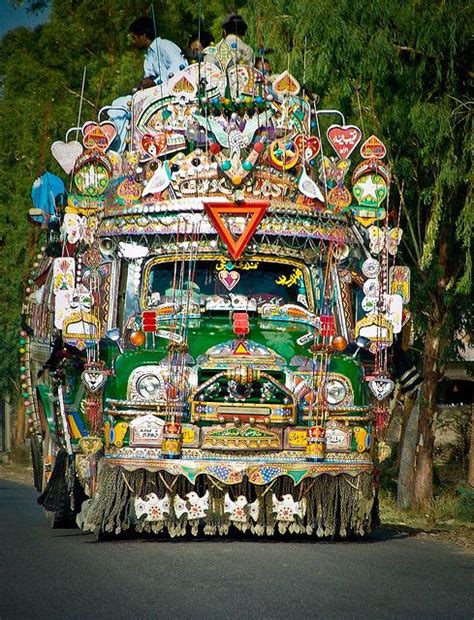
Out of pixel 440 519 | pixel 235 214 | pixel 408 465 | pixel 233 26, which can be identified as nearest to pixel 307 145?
pixel 235 214

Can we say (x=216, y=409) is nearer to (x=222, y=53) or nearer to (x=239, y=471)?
(x=239, y=471)

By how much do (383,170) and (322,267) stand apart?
1194mm

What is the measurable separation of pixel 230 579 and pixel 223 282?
12.9 feet

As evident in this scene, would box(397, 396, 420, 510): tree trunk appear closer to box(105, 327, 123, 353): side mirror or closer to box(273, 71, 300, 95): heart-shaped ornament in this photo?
box(273, 71, 300, 95): heart-shaped ornament

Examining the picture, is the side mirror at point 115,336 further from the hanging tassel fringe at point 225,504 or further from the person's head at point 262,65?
the person's head at point 262,65

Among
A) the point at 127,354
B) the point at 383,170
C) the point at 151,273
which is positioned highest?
the point at 383,170

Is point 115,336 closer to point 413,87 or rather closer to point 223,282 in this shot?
point 223,282

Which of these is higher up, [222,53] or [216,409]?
[222,53]

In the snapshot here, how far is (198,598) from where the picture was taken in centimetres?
957

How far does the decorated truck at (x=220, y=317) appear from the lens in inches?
488

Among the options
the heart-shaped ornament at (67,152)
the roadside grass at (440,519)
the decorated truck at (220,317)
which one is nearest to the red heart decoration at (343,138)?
the decorated truck at (220,317)

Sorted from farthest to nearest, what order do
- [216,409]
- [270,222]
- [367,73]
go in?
[367,73] → [270,222] → [216,409]

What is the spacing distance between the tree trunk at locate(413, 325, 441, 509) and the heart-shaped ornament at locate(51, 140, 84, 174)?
17.5 ft

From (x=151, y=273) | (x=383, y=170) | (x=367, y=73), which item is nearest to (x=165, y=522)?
(x=151, y=273)
